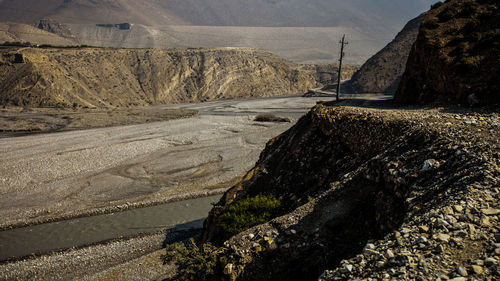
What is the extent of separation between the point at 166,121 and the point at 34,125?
22.0 m

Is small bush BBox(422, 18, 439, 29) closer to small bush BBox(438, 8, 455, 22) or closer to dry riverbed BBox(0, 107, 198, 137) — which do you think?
small bush BBox(438, 8, 455, 22)

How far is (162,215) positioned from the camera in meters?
Answer: 22.1

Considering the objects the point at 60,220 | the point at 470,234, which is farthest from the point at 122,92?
the point at 470,234

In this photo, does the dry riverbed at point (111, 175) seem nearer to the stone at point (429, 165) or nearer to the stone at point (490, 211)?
the stone at point (429, 165)

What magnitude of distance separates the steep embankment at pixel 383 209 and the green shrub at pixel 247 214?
0.08m

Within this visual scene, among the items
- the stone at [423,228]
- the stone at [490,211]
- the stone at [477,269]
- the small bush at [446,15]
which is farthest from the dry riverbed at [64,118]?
the stone at [477,269]

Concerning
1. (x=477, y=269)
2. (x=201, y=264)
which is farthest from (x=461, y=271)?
(x=201, y=264)

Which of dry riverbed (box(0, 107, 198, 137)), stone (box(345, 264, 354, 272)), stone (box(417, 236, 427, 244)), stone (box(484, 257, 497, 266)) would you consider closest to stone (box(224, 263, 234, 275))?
stone (box(345, 264, 354, 272))

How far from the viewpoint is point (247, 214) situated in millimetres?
12055

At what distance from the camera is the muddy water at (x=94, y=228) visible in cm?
1868

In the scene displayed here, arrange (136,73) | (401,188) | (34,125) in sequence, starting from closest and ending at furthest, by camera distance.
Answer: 1. (401,188)
2. (34,125)
3. (136,73)

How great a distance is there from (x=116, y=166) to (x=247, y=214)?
990 inches

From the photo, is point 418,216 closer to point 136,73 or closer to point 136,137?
point 136,137

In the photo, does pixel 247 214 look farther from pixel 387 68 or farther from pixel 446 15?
pixel 387 68
